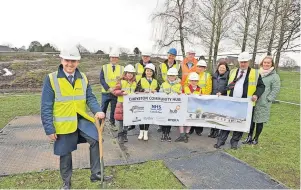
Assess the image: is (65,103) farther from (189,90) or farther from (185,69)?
(185,69)

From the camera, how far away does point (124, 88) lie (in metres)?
6.12

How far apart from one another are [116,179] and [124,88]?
2239mm

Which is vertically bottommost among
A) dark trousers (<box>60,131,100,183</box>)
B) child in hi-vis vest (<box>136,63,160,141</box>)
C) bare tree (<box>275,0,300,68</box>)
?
dark trousers (<box>60,131,100,183</box>)

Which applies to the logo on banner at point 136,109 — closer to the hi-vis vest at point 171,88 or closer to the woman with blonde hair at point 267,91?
the hi-vis vest at point 171,88

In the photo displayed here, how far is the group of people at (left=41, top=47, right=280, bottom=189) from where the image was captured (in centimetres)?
382

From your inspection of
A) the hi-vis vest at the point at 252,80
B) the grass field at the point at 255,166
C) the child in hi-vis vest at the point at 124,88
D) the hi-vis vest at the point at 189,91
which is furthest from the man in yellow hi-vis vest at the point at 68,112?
the hi-vis vest at the point at 252,80

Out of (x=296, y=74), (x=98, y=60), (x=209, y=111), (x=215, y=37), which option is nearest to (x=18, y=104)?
(x=98, y=60)

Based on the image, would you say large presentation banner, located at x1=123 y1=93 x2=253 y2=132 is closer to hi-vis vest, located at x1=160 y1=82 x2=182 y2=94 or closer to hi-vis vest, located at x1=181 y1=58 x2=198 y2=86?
hi-vis vest, located at x1=160 y1=82 x2=182 y2=94

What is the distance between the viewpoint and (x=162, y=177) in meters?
4.47

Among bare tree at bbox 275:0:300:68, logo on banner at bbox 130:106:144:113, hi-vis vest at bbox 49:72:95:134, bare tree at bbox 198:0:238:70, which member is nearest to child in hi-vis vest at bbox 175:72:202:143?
logo on banner at bbox 130:106:144:113

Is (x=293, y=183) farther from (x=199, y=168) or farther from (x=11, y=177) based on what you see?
(x=11, y=177)

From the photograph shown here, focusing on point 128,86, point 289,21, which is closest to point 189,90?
point 128,86

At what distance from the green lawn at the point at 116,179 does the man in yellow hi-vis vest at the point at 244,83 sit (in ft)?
6.20

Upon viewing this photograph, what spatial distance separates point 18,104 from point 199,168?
8127 millimetres
